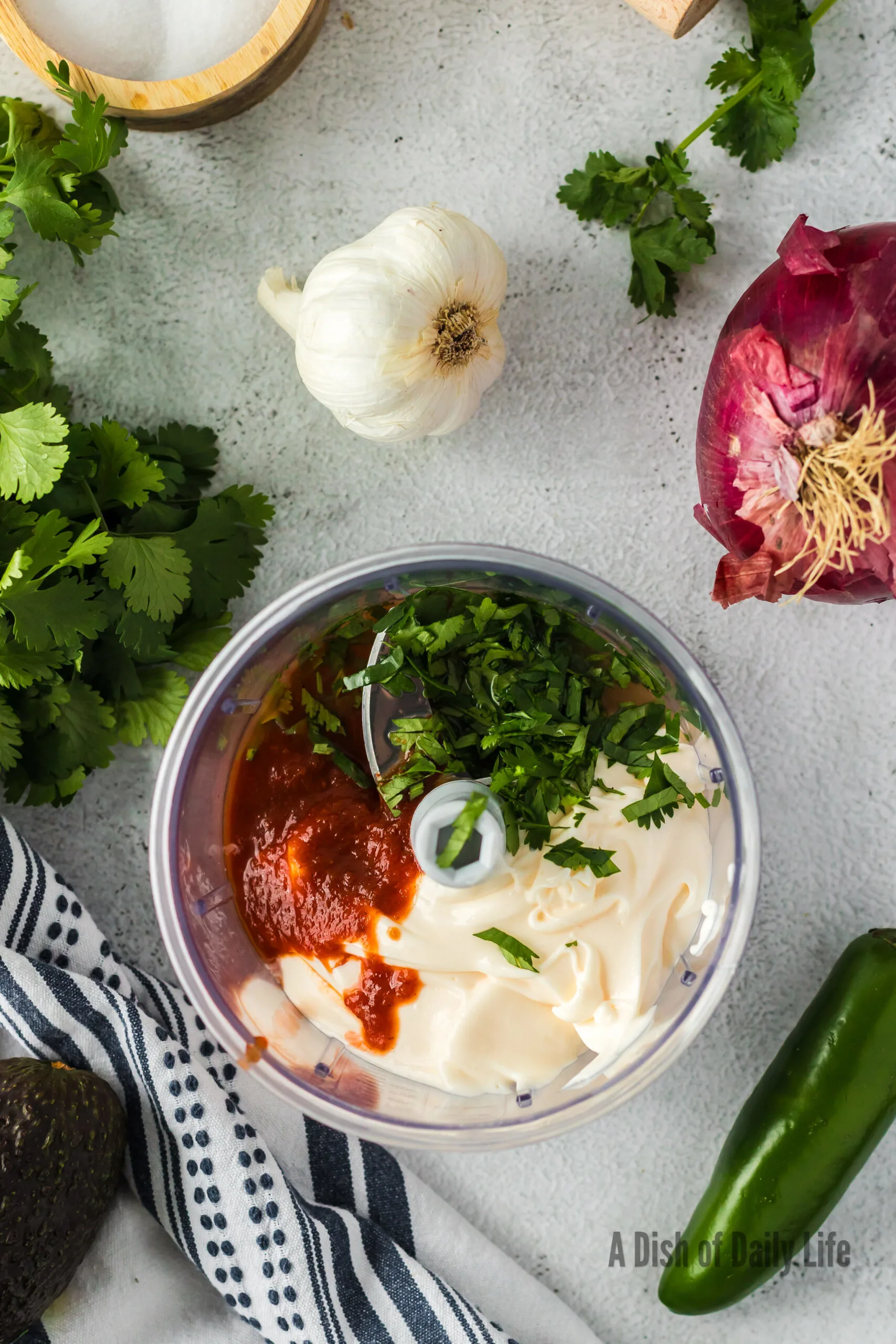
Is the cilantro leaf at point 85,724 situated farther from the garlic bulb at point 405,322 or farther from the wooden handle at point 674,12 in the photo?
the wooden handle at point 674,12

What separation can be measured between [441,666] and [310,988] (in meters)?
0.37

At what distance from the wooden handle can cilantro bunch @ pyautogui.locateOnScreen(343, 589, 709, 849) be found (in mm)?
642

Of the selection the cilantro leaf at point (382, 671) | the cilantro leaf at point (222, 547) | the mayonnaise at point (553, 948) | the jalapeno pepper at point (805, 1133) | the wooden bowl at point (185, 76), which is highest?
the wooden bowl at point (185, 76)

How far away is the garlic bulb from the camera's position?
3.66 feet

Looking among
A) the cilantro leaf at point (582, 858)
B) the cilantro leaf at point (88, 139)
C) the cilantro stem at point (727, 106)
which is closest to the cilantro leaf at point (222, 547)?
the cilantro leaf at point (88, 139)

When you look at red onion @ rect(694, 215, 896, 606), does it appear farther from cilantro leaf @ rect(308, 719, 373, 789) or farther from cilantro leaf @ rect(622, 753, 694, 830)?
cilantro leaf @ rect(308, 719, 373, 789)

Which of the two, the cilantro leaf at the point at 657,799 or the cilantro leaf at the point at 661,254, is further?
the cilantro leaf at the point at 661,254

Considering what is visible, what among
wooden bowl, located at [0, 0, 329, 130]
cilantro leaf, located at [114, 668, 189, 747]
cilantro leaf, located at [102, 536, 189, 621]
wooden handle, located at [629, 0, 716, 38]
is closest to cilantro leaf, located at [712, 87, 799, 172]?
wooden handle, located at [629, 0, 716, 38]

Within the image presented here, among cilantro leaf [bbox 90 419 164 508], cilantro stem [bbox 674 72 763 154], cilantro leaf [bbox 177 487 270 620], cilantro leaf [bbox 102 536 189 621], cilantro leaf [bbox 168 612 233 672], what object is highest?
cilantro leaf [bbox 90 419 164 508]

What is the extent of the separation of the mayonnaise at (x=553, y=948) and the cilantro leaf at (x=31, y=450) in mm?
564

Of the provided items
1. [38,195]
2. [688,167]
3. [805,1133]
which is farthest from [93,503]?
[805,1133]

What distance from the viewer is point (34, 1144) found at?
3.67 feet

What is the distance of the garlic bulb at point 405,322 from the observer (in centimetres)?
112

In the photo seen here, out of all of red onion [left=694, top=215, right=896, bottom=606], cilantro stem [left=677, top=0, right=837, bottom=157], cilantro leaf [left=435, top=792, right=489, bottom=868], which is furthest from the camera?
cilantro stem [left=677, top=0, right=837, bottom=157]
